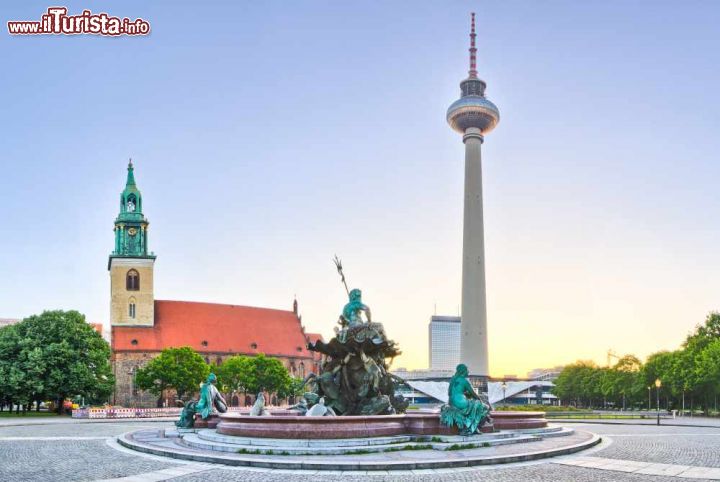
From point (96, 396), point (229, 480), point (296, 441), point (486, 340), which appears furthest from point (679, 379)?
point (229, 480)

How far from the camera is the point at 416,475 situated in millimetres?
15102

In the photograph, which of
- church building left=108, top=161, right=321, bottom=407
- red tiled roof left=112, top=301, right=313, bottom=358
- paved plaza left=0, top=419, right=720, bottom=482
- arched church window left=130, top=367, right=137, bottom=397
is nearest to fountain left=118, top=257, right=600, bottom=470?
paved plaza left=0, top=419, right=720, bottom=482

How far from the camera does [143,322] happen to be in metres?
94.8

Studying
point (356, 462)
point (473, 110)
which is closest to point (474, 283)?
point (473, 110)

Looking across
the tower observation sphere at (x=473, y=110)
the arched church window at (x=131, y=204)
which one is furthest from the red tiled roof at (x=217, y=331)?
the tower observation sphere at (x=473, y=110)

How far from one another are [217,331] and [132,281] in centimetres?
1528

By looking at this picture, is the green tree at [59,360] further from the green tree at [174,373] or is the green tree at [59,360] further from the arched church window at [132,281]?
the arched church window at [132,281]

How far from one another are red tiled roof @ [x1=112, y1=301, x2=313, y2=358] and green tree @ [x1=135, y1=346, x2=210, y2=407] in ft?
52.3

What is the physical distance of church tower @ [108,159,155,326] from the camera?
92.1 metres

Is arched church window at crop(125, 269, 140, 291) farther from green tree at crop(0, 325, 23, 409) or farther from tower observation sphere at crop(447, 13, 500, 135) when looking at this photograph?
tower observation sphere at crop(447, 13, 500, 135)

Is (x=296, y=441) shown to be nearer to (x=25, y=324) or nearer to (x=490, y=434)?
(x=490, y=434)

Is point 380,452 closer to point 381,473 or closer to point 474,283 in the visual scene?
point 381,473

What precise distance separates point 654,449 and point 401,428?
7607 millimetres

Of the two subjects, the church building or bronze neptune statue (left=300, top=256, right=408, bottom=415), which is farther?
the church building
